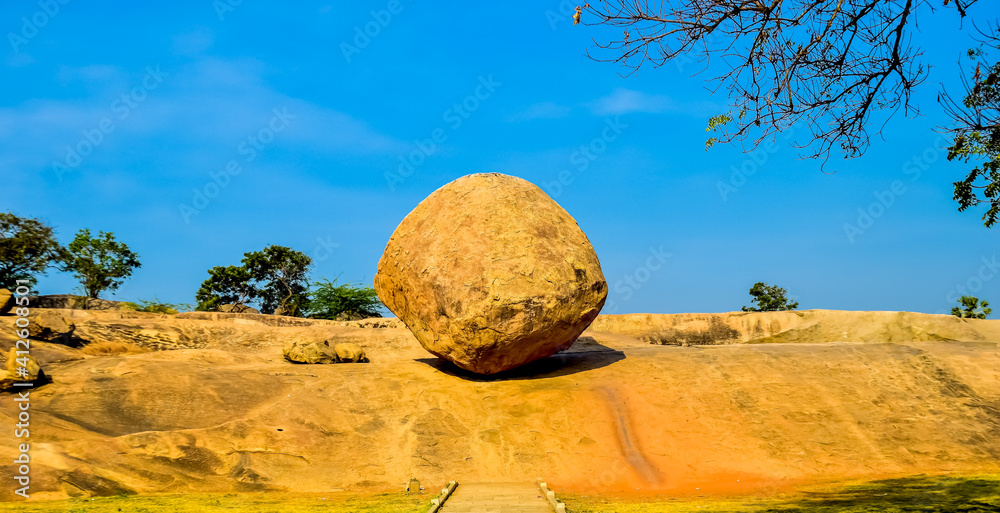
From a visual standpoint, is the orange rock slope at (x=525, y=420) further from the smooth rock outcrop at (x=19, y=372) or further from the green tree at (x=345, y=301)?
the green tree at (x=345, y=301)

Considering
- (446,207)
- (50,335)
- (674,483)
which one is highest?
(446,207)

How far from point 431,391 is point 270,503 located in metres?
4.60

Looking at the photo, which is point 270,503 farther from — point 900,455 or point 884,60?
point 900,455

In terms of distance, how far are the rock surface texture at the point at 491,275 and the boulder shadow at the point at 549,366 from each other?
61 cm

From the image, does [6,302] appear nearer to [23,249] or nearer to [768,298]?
[23,249]

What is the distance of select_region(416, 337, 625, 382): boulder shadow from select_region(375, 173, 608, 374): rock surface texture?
61cm

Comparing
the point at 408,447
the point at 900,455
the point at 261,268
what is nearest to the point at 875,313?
the point at 900,455

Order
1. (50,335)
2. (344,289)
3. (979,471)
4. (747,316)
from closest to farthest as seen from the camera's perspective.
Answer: (979,471)
(50,335)
(747,316)
(344,289)

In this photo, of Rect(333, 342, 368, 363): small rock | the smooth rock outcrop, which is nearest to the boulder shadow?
Rect(333, 342, 368, 363): small rock

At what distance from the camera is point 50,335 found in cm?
1420

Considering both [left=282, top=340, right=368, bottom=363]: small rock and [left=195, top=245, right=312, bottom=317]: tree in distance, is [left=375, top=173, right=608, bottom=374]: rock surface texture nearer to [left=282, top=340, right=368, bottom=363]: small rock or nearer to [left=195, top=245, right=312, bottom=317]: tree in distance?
[left=282, top=340, right=368, bottom=363]: small rock

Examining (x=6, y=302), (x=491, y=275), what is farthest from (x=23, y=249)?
(x=491, y=275)

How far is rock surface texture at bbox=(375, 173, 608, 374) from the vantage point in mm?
11594

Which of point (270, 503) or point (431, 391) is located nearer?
point (270, 503)
